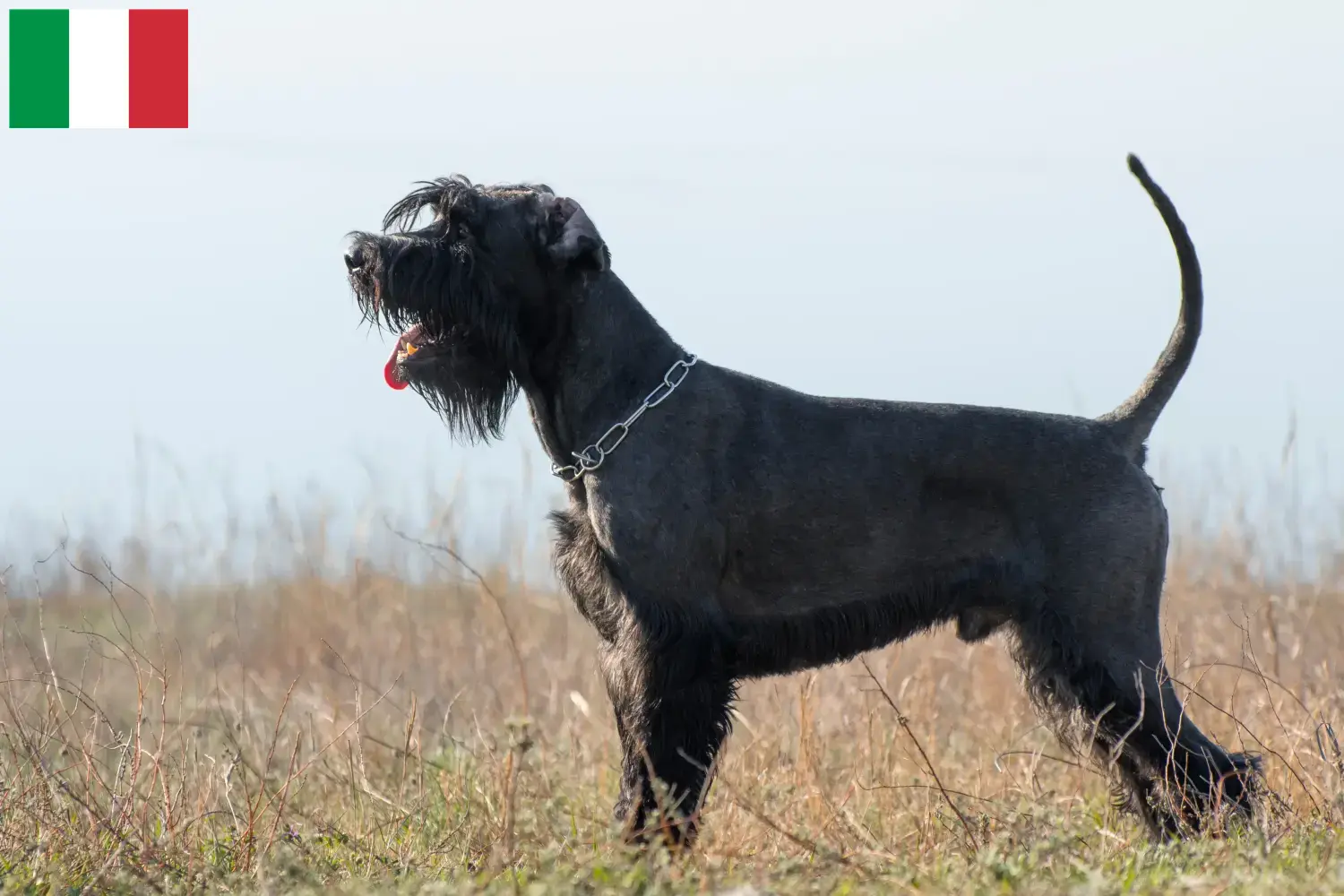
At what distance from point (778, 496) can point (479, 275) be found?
1263mm

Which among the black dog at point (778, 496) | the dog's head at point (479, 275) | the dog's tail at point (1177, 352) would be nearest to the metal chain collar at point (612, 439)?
the black dog at point (778, 496)

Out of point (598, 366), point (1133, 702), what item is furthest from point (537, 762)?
point (1133, 702)

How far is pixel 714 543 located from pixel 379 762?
9.19 ft

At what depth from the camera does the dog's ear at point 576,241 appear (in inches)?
185

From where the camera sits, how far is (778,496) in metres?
4.85

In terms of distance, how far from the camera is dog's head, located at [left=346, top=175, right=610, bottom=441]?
4.77 m

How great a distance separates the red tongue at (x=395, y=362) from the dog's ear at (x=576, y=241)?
23.7 inches

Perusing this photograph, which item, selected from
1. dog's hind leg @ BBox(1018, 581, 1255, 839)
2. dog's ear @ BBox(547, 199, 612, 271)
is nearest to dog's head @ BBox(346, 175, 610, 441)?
dog's ear @ BBox(547, 199, 612, 271)

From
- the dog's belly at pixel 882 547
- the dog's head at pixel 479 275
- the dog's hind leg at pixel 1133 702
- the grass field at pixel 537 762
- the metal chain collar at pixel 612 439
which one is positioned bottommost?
the grass field at pixel 537 762

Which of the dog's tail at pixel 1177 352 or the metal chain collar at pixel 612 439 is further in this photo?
the dog's tail at pixel 1177 352

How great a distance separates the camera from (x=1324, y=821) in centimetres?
481

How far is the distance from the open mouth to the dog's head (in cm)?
2

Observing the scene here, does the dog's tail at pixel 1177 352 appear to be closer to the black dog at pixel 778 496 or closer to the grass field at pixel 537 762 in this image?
the black dog at pixel 778 496

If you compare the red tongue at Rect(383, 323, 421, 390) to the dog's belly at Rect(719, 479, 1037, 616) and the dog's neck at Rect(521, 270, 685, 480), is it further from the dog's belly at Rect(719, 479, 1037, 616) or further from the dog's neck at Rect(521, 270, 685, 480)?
the dog's belly at Rect(719, 479, 1037, 616)
